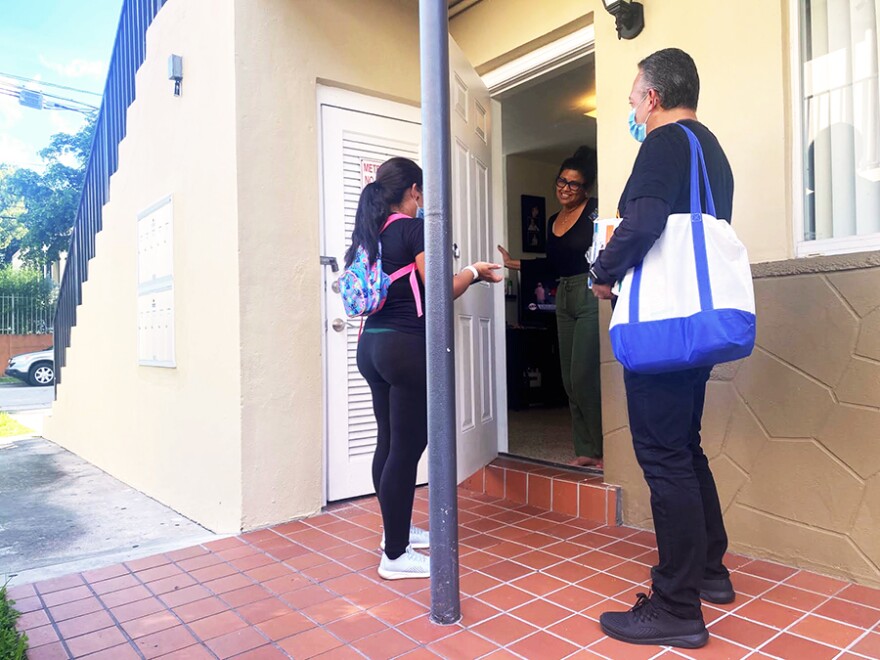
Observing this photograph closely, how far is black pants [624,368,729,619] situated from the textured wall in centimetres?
79

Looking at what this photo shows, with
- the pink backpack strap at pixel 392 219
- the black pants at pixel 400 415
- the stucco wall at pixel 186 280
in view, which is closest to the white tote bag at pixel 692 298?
the black pants at pixel 400 415

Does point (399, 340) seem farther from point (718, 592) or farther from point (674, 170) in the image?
point (718, 592)

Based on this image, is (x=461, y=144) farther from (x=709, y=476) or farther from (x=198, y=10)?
(x=709, y=476)

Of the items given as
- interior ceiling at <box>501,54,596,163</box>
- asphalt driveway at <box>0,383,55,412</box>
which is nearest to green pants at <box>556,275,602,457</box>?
interior ceiling at <box>501,54,596,163</box>

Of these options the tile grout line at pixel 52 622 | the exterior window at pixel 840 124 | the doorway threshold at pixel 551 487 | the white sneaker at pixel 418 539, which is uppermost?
the exterior window at pixel 840 124

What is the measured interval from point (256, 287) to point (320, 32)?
5.06 ft

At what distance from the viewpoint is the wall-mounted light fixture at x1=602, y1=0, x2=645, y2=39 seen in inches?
116

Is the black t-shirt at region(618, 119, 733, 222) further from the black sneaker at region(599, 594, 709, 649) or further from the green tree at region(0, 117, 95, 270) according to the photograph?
the green tree at region(0, 117, 95, 270)

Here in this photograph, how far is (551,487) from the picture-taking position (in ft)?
11.1

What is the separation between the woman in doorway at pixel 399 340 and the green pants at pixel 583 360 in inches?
45.3

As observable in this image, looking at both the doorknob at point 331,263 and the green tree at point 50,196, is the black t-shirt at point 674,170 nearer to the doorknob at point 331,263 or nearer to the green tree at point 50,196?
the doorknob at point 331,263

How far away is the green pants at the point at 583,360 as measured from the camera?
11.6 ft

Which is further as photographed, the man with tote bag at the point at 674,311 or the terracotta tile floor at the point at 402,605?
the terracotta tile floor at the point at 402,605

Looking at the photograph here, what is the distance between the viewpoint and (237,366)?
3.21m
